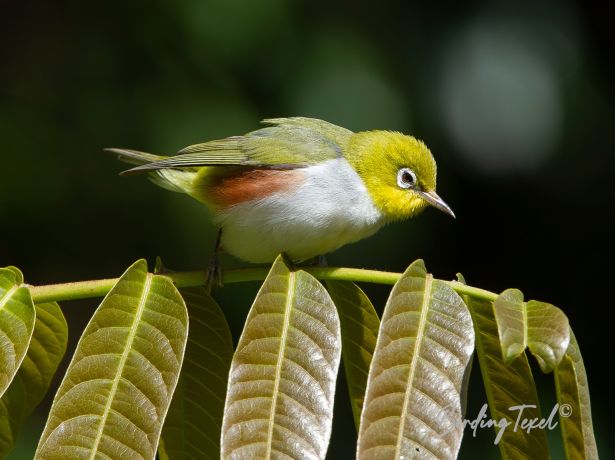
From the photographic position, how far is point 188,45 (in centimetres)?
491

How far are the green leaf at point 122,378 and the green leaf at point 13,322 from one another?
0.11m

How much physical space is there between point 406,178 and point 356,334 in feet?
3.61

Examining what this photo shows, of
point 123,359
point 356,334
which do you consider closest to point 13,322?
point 123,359

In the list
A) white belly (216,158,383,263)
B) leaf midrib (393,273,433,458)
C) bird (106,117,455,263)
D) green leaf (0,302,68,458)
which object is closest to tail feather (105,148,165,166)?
bird (106,117,455,263)

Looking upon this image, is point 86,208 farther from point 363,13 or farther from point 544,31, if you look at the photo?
point 544,31

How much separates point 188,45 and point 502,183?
1.86 m

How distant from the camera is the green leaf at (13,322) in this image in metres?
1.62

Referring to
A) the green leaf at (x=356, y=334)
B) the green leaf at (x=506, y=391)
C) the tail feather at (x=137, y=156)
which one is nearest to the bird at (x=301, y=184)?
the tail feather at (x=137, y=156)

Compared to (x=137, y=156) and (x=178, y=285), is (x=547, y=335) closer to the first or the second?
(x=178, y=285)

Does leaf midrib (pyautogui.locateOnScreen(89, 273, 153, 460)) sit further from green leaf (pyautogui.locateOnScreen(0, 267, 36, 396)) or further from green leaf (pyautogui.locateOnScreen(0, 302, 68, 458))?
green leaf (pyautogui.locateOnScreen(0, 302, 68, 458))

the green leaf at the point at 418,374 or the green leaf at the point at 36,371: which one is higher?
the green leaf at the point at 418,374

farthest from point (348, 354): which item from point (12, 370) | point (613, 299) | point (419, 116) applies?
point (613, 299)

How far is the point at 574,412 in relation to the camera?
167cm

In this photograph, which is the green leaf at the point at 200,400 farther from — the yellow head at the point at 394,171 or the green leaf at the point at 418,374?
the yellow head at the point at 394,171
